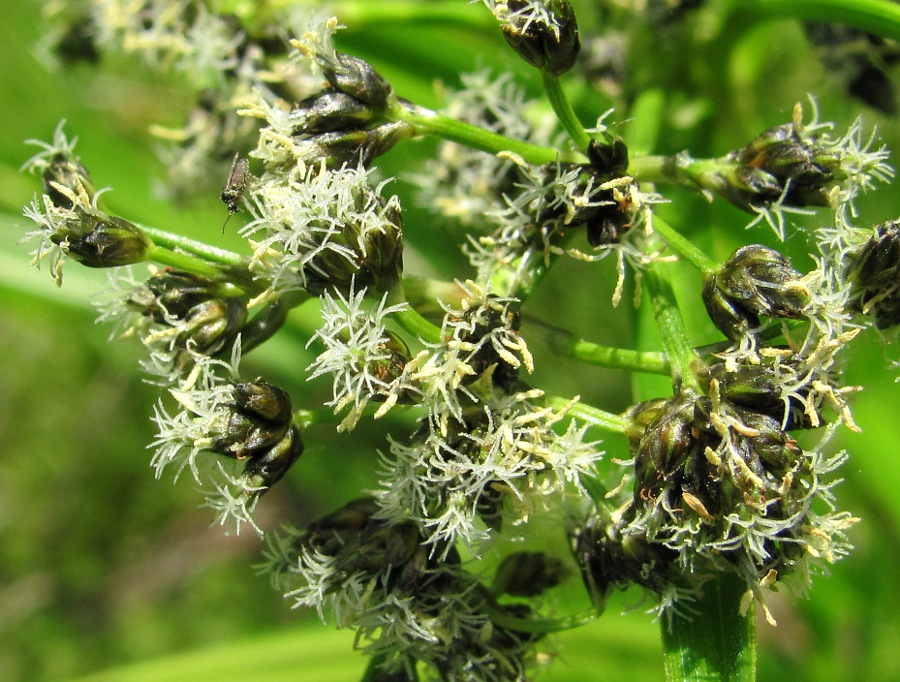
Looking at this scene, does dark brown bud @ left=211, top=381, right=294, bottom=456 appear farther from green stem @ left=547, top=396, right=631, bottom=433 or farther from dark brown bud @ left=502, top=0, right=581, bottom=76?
dark brown bud @ left=502, top=0, right=581, bottom=76

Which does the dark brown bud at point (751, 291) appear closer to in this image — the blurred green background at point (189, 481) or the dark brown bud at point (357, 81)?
the blurred green background at point (189, 481)

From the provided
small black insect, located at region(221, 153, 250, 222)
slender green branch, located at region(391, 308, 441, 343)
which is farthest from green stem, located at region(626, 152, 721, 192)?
small black insect, located at region(221, 153, 250, 222)

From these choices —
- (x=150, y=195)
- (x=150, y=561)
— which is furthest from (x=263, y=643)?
(x=150, y=561)

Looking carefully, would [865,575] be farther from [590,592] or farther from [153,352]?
[153,352]

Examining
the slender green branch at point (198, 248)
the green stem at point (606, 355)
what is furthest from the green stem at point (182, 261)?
the green stem at point (606, 355)

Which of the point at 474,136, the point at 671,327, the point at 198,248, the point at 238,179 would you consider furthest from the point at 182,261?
the point at 671,327

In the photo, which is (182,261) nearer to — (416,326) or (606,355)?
(416,326)
